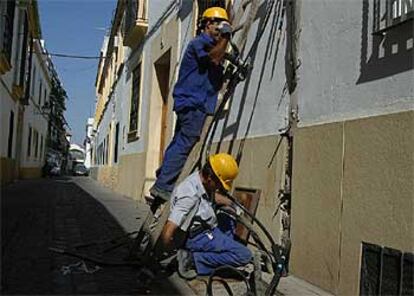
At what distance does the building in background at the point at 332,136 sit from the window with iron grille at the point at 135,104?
834 cm

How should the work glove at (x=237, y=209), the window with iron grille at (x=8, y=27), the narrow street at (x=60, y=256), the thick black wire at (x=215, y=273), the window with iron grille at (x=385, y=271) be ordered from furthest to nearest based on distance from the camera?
the window with iron grille at (x=8, y=27)
the work glove at (x=237, y=209)
the narrow street at (x=60, y=256)
the thick black wire at (x=215, y=273)
the window with iron grille at (x=385, y=271)

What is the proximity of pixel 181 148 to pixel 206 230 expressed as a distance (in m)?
0.97

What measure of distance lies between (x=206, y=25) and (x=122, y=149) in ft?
42.3

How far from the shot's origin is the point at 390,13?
13.3ft

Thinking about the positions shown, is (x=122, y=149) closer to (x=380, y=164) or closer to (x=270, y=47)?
(x=270, y=47)

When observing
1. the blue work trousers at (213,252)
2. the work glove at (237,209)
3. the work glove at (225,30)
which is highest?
the work glove at (225,30)

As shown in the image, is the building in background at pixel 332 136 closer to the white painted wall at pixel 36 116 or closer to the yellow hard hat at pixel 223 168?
the yellow hard hat at pixel 223 168

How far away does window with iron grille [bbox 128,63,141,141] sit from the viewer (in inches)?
629

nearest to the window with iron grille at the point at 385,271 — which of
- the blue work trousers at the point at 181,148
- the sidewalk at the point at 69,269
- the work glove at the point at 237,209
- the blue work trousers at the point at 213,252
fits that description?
the sidewalk at the point at 69,269

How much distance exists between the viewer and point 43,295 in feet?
15.4

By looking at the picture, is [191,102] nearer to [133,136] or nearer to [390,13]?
[390,13]

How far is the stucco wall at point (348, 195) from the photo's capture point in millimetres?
3848

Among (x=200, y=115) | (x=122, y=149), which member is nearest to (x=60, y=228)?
(x=200, y=115)

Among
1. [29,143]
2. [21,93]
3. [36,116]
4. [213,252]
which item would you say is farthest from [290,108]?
[36,116]
